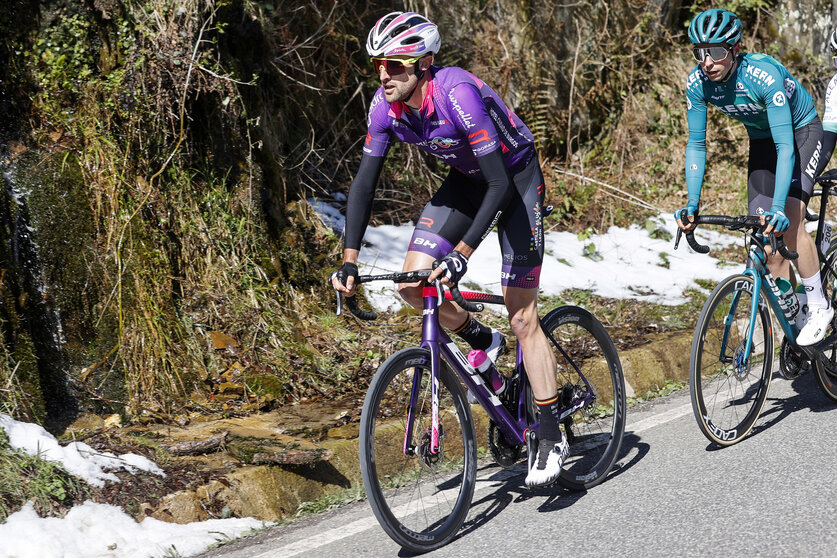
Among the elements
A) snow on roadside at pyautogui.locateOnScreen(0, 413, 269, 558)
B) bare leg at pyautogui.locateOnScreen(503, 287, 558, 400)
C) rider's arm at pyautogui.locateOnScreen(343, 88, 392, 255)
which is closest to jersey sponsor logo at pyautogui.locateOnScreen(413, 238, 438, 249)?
rider's arm at pyautogui.locateOnScreen(343, 88, 392, 255)

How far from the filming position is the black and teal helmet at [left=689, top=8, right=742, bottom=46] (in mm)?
4816

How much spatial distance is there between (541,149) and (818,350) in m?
5.98

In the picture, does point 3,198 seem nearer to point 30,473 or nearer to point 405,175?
point 30,473

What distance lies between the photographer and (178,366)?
225 inches

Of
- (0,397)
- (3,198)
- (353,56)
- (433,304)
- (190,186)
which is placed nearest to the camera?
(433,304)

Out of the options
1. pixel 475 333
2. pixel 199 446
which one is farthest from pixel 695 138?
pixel 199 446

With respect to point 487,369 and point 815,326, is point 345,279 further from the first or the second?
point 815,326

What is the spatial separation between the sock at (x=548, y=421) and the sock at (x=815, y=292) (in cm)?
203

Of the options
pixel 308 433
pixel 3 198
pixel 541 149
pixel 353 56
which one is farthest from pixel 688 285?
pixel 3 198

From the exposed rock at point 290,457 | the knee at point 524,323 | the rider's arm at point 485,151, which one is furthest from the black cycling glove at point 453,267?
the exposed rock at point 290,457

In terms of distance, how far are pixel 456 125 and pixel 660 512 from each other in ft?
6.31

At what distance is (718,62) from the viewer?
4.90 meters

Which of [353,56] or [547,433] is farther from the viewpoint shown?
[353,56]

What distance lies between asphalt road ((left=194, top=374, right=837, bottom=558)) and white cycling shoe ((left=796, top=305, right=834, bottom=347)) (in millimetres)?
457
